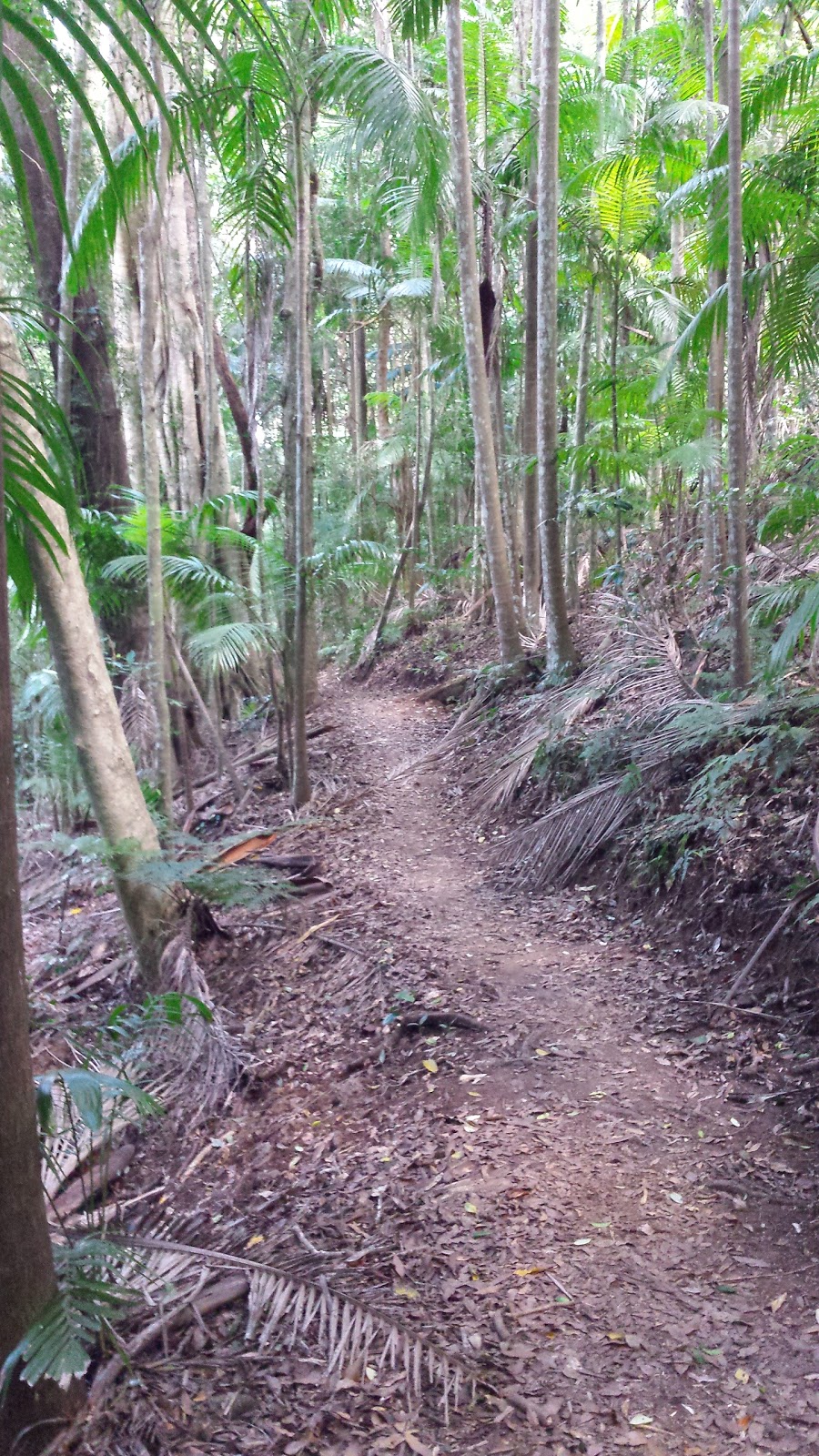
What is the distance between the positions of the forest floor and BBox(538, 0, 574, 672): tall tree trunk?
2874 mm

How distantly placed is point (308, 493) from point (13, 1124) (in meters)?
5.72

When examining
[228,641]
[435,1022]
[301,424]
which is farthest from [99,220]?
[435,1022]

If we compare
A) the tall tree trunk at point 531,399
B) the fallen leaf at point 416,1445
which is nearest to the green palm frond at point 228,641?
the tall tree trunk at point 531,399

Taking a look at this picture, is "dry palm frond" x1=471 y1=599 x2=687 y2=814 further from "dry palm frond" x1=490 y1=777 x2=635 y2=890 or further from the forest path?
the forest path

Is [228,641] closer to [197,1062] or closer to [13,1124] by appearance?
[197,1062]

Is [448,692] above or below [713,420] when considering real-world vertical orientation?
below

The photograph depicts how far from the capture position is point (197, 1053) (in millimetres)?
4438

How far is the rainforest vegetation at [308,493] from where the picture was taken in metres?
3.24

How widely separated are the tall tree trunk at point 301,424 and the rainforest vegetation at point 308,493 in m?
0.04

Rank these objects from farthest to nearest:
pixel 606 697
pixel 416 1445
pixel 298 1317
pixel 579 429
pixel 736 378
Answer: pixel 579 429 < pixel 606 697 < pixel 736 378 < pixel 298 1317 < pixel 416 1445

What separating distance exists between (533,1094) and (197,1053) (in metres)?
1.76

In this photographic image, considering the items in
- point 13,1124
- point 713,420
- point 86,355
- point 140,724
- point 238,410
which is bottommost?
point 13,1124

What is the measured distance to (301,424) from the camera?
657 cm

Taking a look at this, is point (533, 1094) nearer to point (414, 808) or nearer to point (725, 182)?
point (414, 808)
